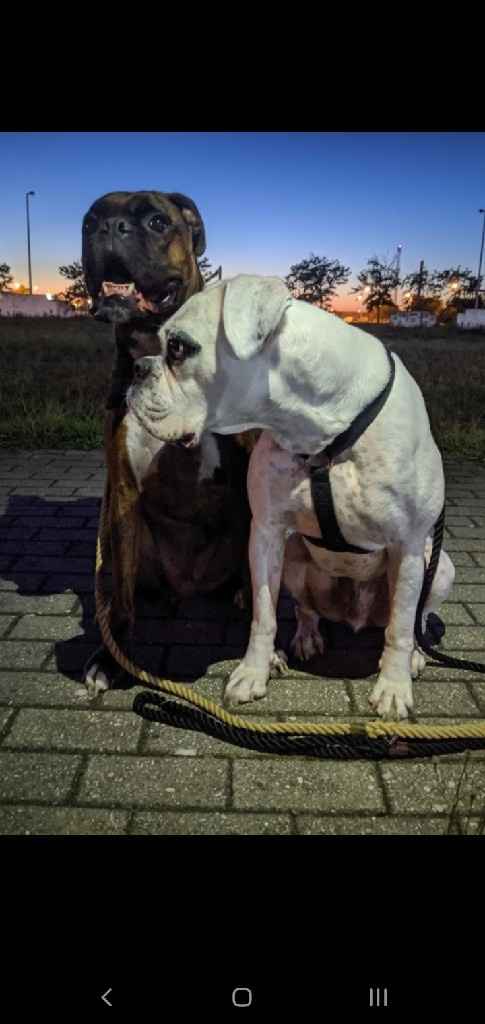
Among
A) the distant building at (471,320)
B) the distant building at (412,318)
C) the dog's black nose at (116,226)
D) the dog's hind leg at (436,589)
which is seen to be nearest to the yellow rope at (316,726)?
the dog's hind leg at (436,589)

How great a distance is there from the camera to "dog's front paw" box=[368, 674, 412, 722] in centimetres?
267

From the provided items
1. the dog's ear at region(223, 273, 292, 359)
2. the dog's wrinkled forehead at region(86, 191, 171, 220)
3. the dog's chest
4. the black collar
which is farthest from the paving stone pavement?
the dog's wrinkled forehead at region(86, 191, 171, 220)

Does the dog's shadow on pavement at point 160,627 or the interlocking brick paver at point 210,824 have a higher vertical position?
the interlocking brick paver at point 210,824

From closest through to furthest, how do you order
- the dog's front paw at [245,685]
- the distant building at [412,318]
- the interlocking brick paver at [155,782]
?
the interlocking brick paver at [155,782] → the dog's front paw at [245,685] → the distant building at [412,318]

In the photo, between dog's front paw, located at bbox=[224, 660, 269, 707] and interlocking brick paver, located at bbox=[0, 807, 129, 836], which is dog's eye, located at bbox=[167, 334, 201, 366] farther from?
interlocking brick paver, located at bbox=[0, 807, 129, 836]

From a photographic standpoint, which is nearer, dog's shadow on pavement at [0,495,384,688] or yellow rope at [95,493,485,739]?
yellow rope at [95,493,485,739]

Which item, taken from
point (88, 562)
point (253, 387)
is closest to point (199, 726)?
point (253, 387)

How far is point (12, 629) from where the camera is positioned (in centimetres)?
334

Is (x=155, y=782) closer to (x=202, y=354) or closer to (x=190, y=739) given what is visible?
(x=190, y=739)

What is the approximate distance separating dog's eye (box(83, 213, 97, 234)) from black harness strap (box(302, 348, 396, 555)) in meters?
1.13

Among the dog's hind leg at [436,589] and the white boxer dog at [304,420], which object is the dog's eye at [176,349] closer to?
the white boxer dog at [304,420]

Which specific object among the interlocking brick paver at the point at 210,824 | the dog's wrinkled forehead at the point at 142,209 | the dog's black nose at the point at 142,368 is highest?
the dog's wrinkled forehead at the point at 142,209

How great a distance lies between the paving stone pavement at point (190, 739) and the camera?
2156mm
